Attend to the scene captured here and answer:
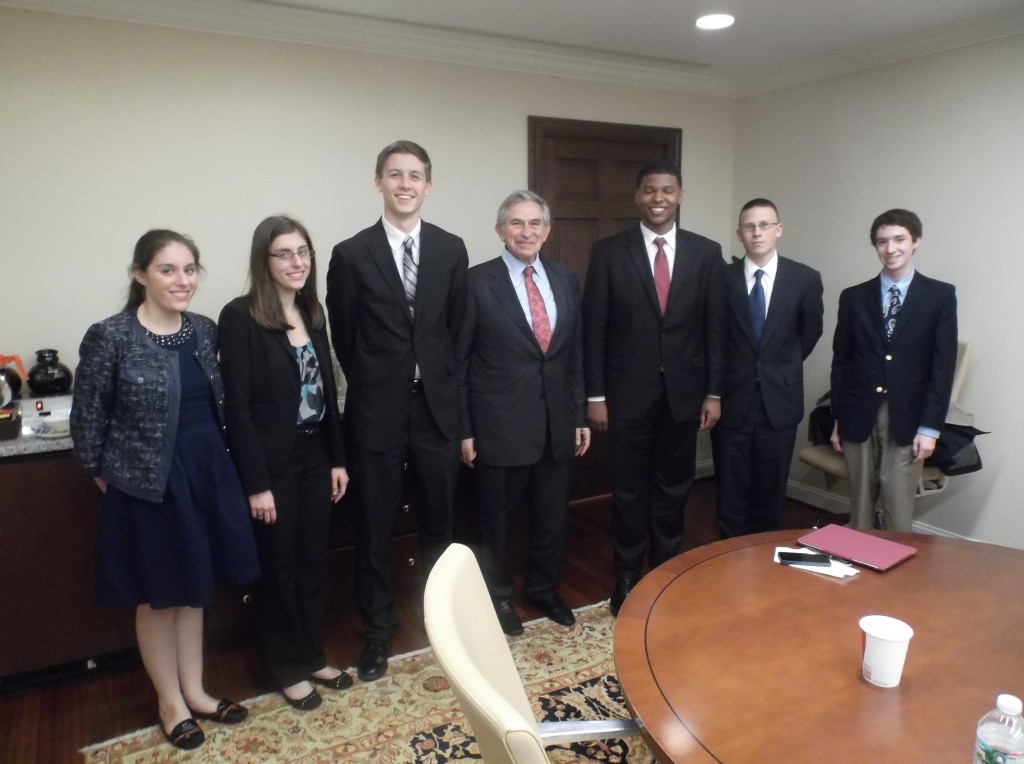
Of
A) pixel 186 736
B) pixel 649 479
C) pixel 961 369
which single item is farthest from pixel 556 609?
pixel 961 369

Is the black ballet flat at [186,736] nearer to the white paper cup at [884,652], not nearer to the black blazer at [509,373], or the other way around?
the black blazer at [509,373]

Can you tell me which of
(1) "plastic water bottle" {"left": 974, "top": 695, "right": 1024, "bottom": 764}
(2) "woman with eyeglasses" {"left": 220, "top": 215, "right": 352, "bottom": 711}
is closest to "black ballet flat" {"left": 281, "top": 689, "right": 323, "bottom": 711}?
(2) "woman with eyeglasses" {"left": 220, "top": 215, "right": 352, "bottom": 711}

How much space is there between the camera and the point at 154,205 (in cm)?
281

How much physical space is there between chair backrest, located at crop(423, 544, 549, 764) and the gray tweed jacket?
1042mm

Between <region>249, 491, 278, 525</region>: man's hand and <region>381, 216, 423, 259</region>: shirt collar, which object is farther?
<region>381, 216, 423, 259</region>: shirt collar

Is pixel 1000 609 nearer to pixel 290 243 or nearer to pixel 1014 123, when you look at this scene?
pixel 290 243

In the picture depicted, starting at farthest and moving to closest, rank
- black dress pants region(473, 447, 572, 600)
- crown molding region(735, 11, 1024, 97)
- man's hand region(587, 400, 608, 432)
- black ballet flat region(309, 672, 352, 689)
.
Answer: crown molding region(735, 11, 1024, 97)
man's hand region(587, 400, 608, 432)
black dress pants region(473, 447, 572, 600)
black ballet flat region(309, 672, 352, 689)

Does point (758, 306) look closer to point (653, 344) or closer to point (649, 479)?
point (653, 344)

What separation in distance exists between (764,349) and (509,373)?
38.1 inches

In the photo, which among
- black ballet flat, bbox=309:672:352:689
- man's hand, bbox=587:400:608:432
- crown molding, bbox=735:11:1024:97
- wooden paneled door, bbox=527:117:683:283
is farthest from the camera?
wooden paneled door, bbox=527:117:683:283

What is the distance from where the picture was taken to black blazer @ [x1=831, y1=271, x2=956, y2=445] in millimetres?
2549

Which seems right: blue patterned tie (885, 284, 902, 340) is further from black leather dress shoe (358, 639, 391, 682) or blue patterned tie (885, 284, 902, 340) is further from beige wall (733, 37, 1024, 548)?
black leather dress shoe (358, 639, 391, 682)

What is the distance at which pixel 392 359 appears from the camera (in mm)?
2195

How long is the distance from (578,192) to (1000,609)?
2922mm
